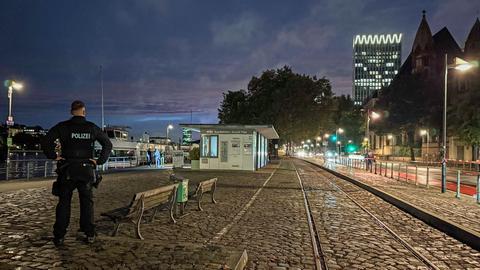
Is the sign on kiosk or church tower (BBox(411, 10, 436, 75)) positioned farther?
church tower (BBox(411, 10, 436, 75))

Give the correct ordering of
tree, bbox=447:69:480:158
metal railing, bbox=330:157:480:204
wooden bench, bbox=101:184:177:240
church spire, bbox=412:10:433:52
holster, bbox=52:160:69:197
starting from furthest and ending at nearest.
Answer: church spire, bbox=412:10:433:52
tree, bbox=447:69:480:158
metal railing, bbox=330:157:480:204
wooden bench, bbox=101:184:177:240
holster, bbox=52:160:69:197

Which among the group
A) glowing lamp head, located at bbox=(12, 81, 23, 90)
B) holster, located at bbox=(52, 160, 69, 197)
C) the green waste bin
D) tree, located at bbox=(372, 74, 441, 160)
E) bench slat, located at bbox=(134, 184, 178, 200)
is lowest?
the green waste bin

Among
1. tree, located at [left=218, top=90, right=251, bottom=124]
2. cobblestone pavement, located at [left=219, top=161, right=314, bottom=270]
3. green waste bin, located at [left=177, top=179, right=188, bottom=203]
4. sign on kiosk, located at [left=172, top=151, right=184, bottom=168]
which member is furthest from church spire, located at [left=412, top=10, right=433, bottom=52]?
green waste bin, located at [left=177, top=179, right=188, bottom=203]

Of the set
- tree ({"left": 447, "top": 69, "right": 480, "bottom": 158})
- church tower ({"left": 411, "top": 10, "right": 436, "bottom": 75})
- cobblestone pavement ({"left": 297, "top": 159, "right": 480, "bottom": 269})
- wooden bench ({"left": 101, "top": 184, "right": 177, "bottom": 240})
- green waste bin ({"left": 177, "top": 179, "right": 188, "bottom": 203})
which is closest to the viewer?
cobblestone pavement ({"left": 297, "top": 159, "right": 480, "bottom": 269})

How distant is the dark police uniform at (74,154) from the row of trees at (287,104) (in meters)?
46.7

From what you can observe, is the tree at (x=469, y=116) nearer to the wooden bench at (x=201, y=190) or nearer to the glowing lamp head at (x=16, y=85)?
the wooden bench at (x=201, y=190)

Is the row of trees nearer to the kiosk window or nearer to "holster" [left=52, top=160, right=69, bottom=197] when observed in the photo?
the kiosk window

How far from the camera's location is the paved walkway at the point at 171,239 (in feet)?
19.0

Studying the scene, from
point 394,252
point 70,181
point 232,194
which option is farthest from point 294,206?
point 70,181

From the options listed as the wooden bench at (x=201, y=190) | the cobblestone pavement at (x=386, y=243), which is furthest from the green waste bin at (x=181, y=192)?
the cobblestone pavement at (x=386, y=243)

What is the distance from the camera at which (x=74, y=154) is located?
6.16m

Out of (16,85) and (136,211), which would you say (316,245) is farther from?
(16,85)

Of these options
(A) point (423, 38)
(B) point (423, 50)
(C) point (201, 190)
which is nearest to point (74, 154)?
(C) point (201, 190)

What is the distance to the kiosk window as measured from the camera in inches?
1248
